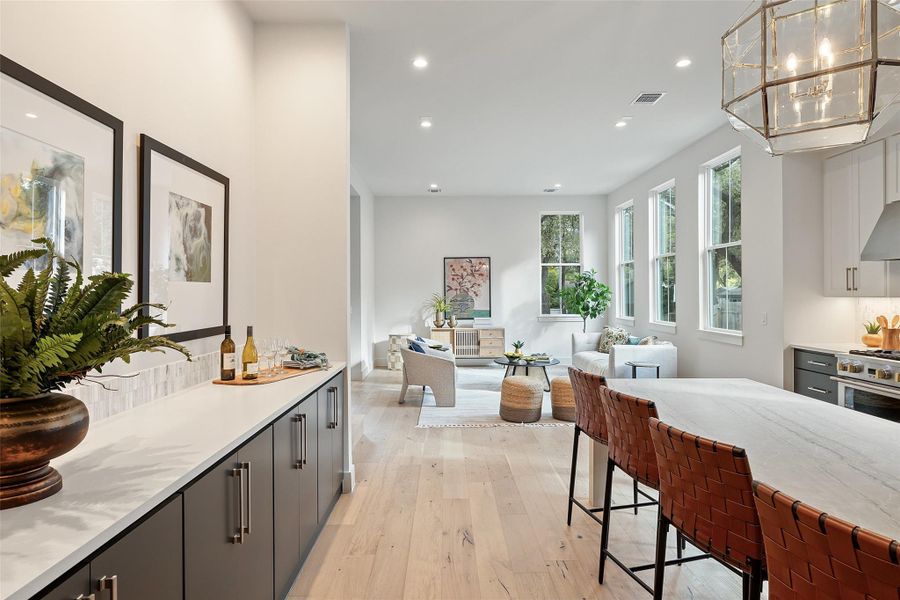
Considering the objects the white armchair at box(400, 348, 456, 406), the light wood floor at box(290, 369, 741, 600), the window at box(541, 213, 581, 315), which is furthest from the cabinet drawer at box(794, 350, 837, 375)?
the window at box(541, 213, 581, 315)

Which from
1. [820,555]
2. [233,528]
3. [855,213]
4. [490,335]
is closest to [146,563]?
[233,528]

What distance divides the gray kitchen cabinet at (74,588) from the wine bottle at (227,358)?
5.50ft

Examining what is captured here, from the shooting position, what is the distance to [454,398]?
5.67 m

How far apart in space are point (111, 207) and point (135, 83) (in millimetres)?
548

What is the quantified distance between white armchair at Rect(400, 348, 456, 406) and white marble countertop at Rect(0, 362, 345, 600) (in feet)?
11.4

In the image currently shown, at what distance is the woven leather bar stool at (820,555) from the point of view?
816mm

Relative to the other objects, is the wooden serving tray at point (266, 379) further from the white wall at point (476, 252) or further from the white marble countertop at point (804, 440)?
the white wall at point (476, 252)

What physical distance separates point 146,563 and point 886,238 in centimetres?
451

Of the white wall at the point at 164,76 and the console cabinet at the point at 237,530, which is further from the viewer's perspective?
the white wall at the point at 164,76

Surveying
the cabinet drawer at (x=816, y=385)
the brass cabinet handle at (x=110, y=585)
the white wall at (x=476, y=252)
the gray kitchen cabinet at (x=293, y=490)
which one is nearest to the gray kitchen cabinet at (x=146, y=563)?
the brass cabinet handle at (x=110, y=585)

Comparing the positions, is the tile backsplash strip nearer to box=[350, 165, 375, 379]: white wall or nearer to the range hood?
the range hood

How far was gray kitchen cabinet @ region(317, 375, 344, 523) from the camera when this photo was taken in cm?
256

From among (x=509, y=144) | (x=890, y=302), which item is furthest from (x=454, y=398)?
(x=890, y=302)

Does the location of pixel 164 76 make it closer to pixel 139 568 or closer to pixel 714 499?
pixel 139 568
